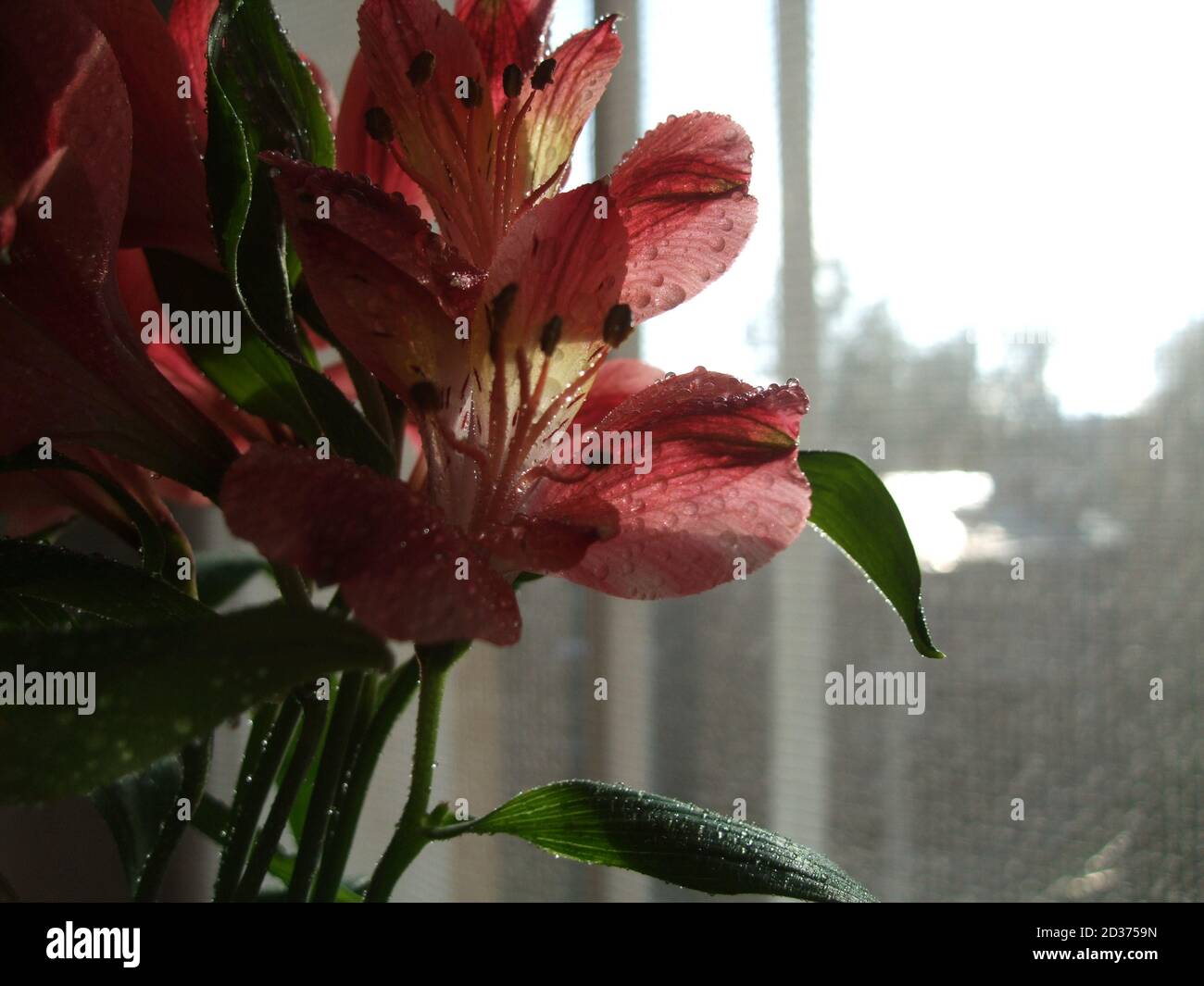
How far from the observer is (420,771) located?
1.21 ft

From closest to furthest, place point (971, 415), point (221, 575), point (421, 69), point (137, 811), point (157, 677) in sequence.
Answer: point (157, 677), point (421, 69), point (137, 811), point (221, 575), point (971, 415)

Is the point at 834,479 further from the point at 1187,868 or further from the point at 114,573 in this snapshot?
the point at 1187,868

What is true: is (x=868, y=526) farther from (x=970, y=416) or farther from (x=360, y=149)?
(x=970, y=416)

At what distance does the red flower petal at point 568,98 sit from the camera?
0.38m

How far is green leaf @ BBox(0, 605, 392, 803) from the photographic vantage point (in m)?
0.24

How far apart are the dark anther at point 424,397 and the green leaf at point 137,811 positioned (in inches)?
9.4

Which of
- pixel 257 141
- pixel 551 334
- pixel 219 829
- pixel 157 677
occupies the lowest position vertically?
pixel 219 829

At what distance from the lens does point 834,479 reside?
42cm

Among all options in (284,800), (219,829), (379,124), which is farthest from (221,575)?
(379,124)

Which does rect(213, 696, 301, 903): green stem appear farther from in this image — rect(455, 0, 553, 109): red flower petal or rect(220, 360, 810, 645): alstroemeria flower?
rect(455, 0, 553, 109): red flower petal

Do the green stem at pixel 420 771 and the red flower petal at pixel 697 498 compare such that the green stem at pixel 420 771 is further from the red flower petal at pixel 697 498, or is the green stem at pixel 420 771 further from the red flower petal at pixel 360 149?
the red flower petal at pixel 360 149

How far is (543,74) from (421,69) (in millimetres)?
48

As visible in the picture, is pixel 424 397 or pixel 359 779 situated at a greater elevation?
pixel 424 397

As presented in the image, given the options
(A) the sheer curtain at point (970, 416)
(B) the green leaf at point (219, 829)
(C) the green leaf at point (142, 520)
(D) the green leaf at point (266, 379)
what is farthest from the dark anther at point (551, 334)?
(A) the sheer curtain at point (970, 416)
